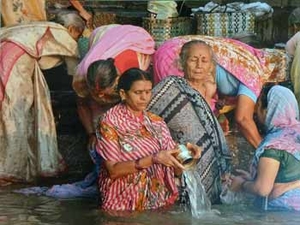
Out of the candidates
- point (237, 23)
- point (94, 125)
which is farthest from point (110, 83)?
point (237, 23)

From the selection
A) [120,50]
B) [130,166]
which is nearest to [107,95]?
[120,50]

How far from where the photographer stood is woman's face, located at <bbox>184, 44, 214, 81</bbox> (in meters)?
9.05

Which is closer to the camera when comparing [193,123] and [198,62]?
[193,123]

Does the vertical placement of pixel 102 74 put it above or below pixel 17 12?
below

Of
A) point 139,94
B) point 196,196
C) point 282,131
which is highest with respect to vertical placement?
point 139,94

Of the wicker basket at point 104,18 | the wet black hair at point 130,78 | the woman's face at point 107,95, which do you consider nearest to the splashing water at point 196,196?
the wet black hair at point 130,78

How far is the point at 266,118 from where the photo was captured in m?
8.55

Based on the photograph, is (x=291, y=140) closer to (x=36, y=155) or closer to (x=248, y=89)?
(x=248, y=89)

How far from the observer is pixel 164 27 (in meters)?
11.6

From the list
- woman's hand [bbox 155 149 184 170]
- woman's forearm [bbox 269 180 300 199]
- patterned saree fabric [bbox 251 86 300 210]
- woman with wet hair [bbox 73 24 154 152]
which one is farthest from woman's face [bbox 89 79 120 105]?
woman's forearm [bbox 269 180 300 199]

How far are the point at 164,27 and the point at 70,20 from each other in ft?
4.67

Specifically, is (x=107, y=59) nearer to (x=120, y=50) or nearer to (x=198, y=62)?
(x=120, y=50)

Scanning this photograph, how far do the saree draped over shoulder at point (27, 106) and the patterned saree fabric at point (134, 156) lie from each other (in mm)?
1449

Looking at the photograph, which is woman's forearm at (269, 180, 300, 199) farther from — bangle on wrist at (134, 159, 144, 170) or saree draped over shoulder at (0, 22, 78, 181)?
saree draped over shoulder at (0, 22, 78, 181)
